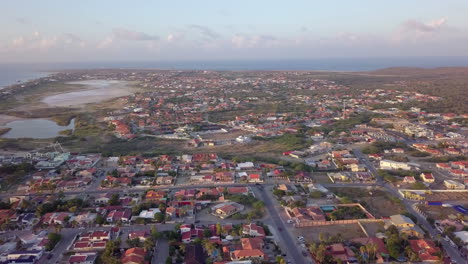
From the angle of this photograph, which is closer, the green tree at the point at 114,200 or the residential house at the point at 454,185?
the green tree at the point at 114,200

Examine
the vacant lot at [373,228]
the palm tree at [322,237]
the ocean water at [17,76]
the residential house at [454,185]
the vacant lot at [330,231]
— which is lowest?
the vacant lot at [330,231]

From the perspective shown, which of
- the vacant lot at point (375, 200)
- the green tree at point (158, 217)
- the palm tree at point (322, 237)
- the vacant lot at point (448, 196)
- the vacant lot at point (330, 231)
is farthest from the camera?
the vacant lot at point (448, 196)

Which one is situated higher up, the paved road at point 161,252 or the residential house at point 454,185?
the residential house at point 454,185

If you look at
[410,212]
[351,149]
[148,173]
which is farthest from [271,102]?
[410,212]

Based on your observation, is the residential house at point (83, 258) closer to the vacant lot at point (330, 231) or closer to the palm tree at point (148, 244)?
the palm tree at point (148, 244)

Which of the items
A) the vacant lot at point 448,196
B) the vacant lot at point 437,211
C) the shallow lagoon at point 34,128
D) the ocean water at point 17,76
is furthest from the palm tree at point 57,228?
the ocean water at point 17,76

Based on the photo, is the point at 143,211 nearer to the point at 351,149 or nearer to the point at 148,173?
the point at 148,173

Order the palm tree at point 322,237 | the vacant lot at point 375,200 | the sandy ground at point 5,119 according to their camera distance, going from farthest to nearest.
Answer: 1. the sandy ground at point 5,119
2. the vacant lot at point 375,200
3. the palm tree at point 322,237

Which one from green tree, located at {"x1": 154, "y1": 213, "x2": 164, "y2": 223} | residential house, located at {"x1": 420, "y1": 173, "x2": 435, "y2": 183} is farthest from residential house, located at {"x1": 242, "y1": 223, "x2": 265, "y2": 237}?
residential house, located at {"x1": 420, "y1": 173, "x2": 435, "y2": 183}
